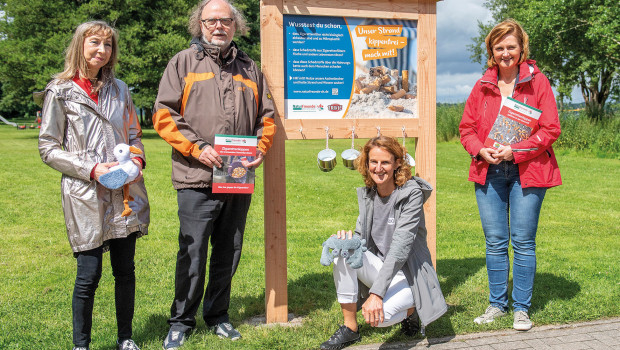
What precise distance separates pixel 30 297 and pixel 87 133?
101 inches

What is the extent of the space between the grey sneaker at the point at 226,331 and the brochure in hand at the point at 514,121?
7.96 feet

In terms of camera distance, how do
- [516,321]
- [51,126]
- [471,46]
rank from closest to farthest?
[51,126], [516,321], [471,46]

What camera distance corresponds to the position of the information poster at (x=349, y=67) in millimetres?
4324

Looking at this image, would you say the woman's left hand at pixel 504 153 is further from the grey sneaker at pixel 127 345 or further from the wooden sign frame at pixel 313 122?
the grey sneaker at pixel 127 345

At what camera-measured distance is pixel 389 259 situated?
3732 millimetres

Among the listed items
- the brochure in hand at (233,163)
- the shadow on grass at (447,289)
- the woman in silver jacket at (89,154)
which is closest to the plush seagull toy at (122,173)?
the woman in silver jacket at (89,154)

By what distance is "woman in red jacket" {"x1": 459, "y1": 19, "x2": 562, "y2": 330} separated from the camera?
414 centimetres

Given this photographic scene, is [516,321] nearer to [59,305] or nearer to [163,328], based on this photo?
[163,328]

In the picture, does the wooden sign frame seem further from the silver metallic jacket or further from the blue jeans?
the silver metallic jacket

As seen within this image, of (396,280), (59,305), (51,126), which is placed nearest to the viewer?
(51,126)

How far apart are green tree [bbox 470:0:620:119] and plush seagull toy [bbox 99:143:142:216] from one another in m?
21.5

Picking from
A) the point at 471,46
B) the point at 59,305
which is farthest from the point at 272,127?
the point at 471,46

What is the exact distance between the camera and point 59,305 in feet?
16.1

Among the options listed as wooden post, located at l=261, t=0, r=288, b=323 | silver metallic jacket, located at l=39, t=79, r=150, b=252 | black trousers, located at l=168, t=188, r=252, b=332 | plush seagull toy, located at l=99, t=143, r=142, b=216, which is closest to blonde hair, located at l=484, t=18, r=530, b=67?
wooden post, located at l=261, t=0, r=288, b=323
